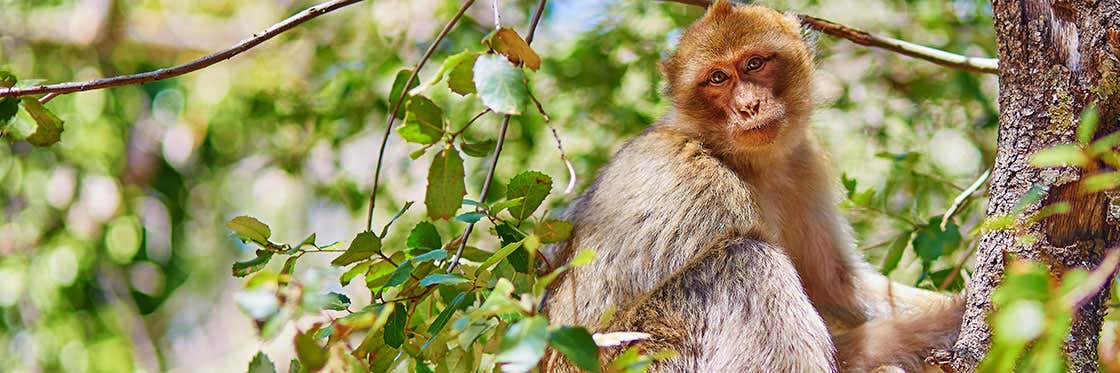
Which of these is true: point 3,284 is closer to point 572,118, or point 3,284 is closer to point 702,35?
point 572,118

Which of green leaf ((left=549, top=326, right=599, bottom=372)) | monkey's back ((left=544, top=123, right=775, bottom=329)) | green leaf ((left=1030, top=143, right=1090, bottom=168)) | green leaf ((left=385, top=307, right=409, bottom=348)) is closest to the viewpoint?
green leaf ((left=1030, top=143, right=1090, bottom=168))

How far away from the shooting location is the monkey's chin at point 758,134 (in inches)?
157

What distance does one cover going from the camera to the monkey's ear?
13.9 ft

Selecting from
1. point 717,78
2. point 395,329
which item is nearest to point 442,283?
point 395,329

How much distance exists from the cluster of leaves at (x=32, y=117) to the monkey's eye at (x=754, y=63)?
254cm

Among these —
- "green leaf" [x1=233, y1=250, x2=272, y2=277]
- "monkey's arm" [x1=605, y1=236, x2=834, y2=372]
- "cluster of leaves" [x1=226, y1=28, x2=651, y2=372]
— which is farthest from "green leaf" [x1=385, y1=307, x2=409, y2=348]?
"monkey's arm" [x1=605, y1=236, x2=834, y2=372]

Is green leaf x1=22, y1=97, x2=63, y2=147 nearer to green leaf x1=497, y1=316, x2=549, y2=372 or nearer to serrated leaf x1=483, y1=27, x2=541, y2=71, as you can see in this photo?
serrated leaf x1=483, y1=27, x2=541, y2=71

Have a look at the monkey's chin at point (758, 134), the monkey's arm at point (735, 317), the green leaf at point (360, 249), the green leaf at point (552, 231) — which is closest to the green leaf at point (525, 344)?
→ the green leaf at point (552, 231)

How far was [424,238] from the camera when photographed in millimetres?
3025

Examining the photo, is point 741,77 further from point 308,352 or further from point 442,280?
point 308,352

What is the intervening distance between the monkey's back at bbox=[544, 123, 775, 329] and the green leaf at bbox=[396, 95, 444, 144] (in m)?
1.37

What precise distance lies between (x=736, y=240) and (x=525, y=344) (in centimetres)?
219

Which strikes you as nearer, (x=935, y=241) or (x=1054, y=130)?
(x=1054, y=130)

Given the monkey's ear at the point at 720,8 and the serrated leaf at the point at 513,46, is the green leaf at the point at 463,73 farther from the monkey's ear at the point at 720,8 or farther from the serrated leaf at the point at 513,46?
the monkey's ear at the point at 720,8
